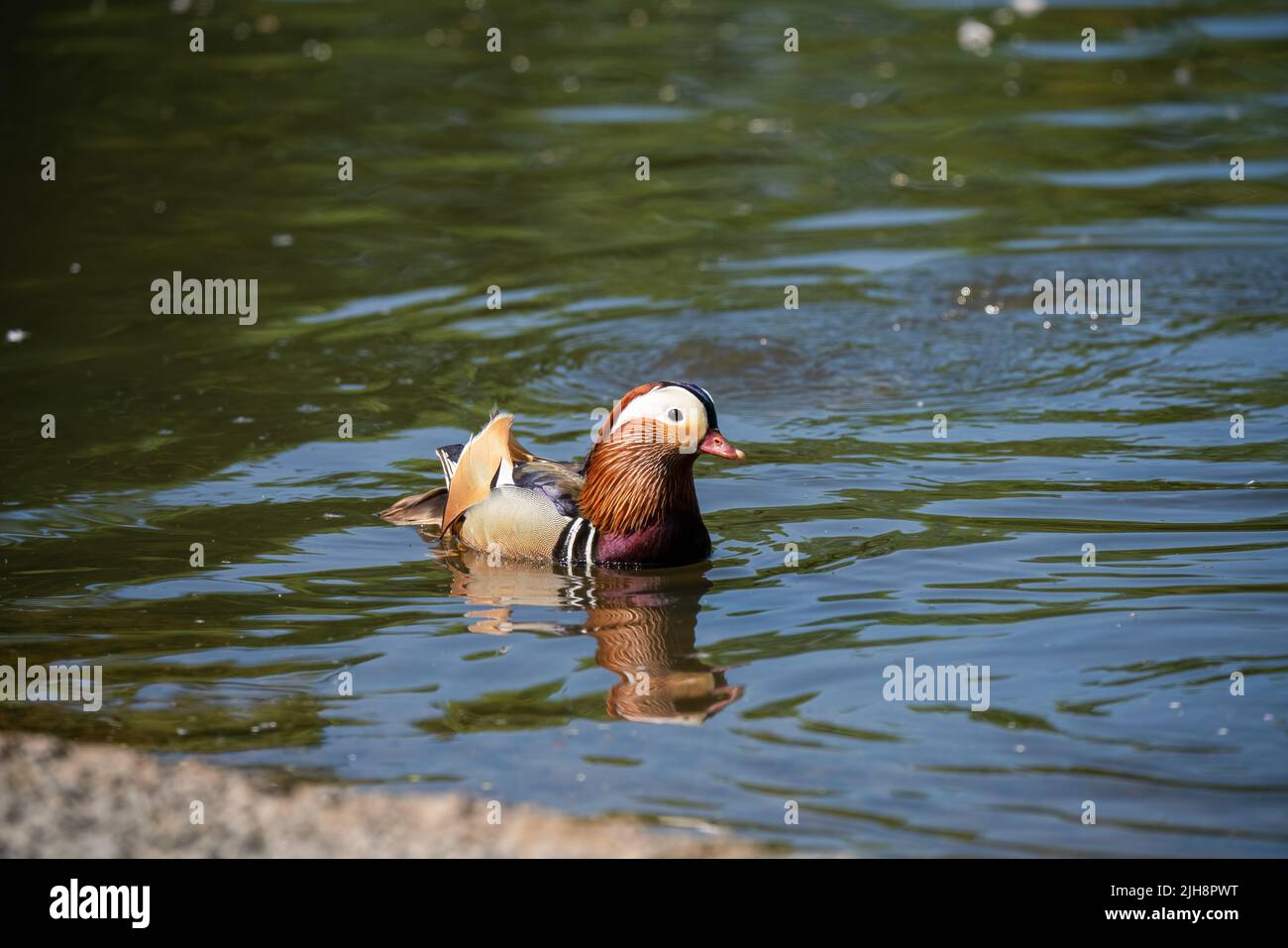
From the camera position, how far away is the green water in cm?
749

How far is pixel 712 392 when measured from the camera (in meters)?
12.4

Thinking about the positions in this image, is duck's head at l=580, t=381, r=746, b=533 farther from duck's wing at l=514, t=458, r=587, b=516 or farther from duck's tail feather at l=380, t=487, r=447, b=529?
duck's tail feather at l=380, t=487, r=447, b=529

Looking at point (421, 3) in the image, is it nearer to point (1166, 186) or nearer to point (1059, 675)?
point (1166, 186)

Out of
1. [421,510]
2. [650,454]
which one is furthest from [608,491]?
[421,510]

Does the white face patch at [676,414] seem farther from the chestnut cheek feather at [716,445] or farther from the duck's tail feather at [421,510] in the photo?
the duck's tail feather at [421,510]

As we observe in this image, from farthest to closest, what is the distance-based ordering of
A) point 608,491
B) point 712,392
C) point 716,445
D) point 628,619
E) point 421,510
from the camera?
point 712,392 < point 421,510 < point 608,491 < point 716,445 < point 628,619

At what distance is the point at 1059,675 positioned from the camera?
7930 mm

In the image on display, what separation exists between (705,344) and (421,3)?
511 inches

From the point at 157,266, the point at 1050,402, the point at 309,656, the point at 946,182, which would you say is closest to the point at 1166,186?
the point at 946,182

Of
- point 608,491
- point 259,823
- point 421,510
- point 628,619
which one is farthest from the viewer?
point 421,510

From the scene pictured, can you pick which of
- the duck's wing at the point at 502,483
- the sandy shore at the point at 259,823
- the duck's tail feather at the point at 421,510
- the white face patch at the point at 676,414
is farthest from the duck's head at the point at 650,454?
the sandy shore at the point at 259,823

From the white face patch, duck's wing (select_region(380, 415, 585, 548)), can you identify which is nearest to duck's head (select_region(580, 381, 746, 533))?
the white face patch

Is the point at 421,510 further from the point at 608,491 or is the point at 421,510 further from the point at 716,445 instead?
the point at 716,445

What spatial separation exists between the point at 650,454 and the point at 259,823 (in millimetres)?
3097
